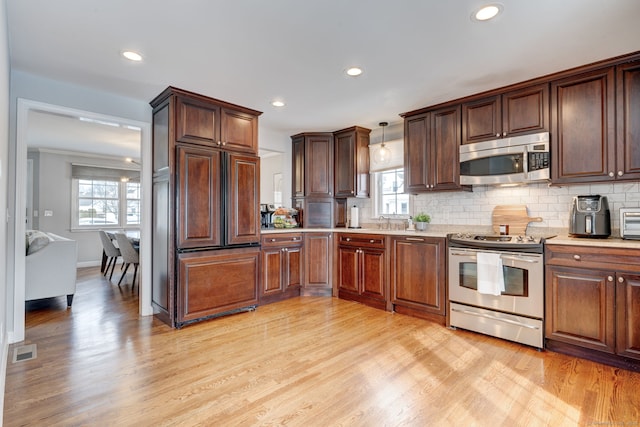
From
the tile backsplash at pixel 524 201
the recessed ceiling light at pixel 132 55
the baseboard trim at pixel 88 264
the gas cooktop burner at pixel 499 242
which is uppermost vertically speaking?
the recessed ceiling light at pixel 132 55

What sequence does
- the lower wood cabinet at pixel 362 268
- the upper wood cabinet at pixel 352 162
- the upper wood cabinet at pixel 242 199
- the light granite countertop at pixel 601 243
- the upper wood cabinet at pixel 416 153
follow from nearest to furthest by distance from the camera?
1. the light granite countertop at pixel 601 243
2. the upper wood cabinet at pixel 242 199
3. the upper wood cabinet at pixel 416 153
4. the lower wood cabinet at pixel 362 268
5. the upper wood cabinet at pixel 352 162

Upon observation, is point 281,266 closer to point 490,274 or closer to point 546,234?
point 490,274

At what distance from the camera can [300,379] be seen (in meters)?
2.24

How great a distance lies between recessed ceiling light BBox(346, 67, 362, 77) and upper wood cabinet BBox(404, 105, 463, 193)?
3.96ft

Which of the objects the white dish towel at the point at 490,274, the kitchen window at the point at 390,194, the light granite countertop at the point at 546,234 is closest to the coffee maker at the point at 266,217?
the light granite countertop at the point at 546,234

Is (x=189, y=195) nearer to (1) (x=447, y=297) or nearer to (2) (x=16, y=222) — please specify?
(2) (x=16, y=222)

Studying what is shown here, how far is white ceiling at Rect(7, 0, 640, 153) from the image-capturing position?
200cm

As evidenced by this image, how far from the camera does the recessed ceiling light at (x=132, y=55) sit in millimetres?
2518

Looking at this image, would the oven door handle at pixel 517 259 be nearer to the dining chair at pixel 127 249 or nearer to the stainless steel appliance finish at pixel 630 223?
the stainless steel appliance finish at pixel 630 223

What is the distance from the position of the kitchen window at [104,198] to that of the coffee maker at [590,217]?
7842 mm

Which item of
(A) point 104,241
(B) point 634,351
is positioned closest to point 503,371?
(B) point 634,351

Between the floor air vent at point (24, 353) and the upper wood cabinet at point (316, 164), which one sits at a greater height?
the upper wood cabinet at point (316, 164)

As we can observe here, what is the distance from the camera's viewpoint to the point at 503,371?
2.36 meters

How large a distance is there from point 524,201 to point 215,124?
328 centimetres
